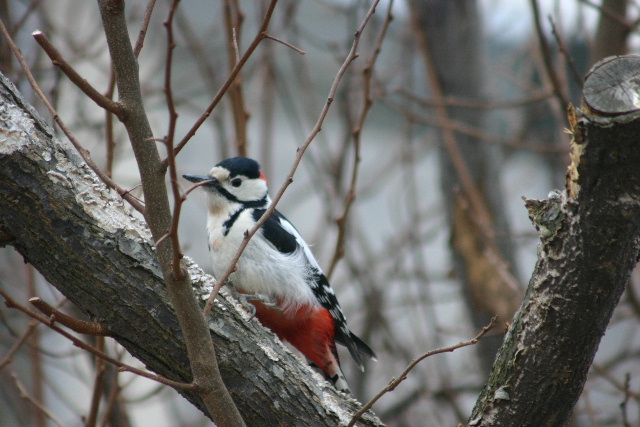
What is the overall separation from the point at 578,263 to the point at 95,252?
1.40 metres

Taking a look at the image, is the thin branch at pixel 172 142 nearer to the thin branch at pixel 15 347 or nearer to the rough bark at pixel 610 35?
the thin branch at pixel 15 347

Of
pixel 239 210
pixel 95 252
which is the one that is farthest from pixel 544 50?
pixel 95 252

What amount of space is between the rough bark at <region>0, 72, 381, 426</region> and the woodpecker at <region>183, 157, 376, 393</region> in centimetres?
105

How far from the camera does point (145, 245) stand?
80.1 inches

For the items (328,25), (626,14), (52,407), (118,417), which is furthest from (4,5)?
(328,25)

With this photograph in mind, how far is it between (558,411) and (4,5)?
3831mm

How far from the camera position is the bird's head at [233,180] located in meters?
3.45

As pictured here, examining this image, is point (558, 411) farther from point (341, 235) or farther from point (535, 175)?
point (535, 175)

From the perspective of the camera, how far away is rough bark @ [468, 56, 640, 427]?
1592 mm

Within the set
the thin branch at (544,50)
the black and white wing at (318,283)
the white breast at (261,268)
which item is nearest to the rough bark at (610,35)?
the thin branch at (544,50)

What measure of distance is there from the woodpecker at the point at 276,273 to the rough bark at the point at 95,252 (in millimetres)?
1046

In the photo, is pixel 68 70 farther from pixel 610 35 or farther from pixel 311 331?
pixel 610 35

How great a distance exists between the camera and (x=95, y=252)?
1.95 meters

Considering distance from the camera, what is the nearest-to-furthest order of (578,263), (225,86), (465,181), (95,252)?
(225,86)
(578,263)
(95,252)
(465,181)
